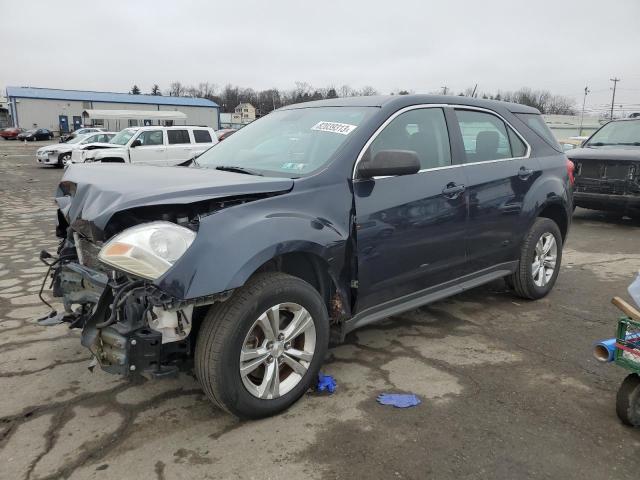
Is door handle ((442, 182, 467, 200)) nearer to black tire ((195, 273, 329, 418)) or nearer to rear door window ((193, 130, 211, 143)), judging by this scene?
black tire ((195, 273, 329, 418))

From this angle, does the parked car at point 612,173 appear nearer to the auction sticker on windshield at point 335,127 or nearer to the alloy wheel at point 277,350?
the auction sticker on windshield at point 335,127

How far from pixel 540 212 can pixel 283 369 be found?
302 cm

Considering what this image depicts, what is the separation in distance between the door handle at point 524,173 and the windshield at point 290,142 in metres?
1.67

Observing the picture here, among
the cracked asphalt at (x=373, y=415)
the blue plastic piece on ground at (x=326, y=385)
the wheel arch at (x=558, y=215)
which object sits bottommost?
the cracked asphalt at (x=373, y=415)

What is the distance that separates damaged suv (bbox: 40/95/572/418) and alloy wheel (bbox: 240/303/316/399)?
0.01 m

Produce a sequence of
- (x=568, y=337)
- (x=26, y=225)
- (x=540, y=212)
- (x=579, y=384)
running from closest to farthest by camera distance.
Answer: (x=579, y=384)
(x=568, y=337)
(x=540, y=212)
(x=26, y=225)

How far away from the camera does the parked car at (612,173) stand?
8.20 m

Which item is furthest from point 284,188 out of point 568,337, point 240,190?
point 568,337

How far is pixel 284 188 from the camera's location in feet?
9.66

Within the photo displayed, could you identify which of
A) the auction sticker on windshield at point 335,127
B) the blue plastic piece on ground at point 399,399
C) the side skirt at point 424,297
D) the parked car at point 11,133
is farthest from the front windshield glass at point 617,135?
the parked car at point 11,133

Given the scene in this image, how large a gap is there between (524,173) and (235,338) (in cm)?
311

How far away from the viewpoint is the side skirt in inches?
131

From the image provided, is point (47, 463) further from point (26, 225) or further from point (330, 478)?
point (26, 225)

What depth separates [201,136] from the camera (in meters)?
17.1
